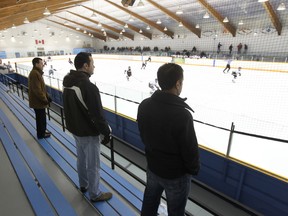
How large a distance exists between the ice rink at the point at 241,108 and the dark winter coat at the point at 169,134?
248cm

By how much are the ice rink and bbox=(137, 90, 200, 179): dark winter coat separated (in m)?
2.48

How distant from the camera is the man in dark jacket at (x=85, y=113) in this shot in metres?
1.68

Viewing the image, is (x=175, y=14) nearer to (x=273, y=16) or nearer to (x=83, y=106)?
(x=273, y=16)

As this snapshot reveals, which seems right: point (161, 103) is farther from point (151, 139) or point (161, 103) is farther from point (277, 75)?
point (277, 75)

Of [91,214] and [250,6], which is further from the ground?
[250,6]

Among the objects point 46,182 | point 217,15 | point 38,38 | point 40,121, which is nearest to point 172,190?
point 46,182

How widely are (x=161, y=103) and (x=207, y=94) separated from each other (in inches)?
320

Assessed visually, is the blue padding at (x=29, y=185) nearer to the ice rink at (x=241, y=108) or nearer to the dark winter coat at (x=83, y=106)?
the dark winter coat at (x=83, y=106)

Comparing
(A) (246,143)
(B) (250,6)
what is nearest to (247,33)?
(B) (250,6)

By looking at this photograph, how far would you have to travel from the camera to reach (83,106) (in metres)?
1.75

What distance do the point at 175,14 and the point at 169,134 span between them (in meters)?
19.6

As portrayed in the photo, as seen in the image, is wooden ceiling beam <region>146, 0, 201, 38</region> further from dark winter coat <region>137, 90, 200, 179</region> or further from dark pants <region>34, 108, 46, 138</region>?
dark winter coat <region>137, 90, 200, 179</region>

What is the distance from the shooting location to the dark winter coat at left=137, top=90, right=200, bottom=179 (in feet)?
3.60

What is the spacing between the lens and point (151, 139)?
1229 mm
